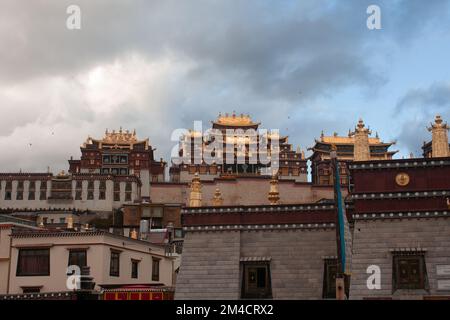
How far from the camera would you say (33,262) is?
3578cm

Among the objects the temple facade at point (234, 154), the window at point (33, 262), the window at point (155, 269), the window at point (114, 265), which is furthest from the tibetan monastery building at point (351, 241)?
the temple facade at point (234, 154)

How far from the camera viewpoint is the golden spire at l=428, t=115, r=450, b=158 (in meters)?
25.3

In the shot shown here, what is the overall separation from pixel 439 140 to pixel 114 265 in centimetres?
2102

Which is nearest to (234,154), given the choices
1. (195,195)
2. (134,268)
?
(134,268)

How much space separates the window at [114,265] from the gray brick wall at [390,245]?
17.6 m

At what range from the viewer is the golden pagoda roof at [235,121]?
10557cm

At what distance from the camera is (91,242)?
35312mm

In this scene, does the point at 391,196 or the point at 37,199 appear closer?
the point at 391,196

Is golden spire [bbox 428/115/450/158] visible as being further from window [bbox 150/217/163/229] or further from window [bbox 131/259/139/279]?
window [bbox 150/217/163/229]

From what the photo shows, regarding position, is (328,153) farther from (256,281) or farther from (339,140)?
(256,281)

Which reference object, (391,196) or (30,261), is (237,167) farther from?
(391,196)

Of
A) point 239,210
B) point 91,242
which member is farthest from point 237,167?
point 239,210

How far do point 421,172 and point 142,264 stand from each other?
22.5 metres
